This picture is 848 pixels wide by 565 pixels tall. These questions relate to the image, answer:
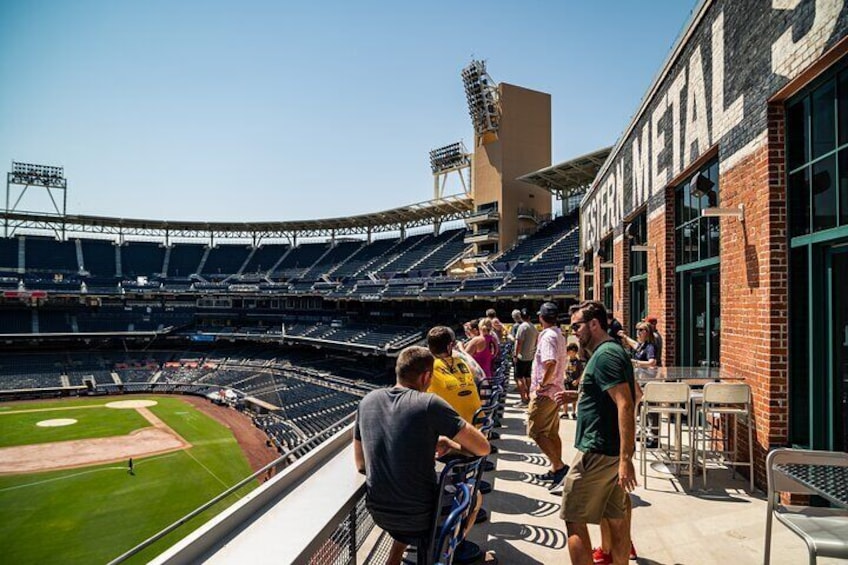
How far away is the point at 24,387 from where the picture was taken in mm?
38562

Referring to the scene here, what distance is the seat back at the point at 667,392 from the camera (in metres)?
5.37

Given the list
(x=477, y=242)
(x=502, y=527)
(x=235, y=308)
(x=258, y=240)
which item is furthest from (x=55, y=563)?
(x=258, y=240)

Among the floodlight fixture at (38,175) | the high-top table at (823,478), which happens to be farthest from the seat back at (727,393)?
the floodlight fixture at (38,175)

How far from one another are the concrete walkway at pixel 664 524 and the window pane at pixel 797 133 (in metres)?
3.49

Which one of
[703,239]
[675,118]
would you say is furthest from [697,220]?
[675,118]

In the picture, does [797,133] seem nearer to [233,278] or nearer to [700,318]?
[700,318]

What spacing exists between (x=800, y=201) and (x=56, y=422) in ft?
124

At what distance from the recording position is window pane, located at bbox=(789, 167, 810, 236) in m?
4.94

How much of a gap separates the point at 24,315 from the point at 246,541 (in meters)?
57.9

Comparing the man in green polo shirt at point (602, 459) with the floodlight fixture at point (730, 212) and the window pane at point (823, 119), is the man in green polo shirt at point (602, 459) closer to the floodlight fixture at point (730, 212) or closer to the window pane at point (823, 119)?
the window pane at point (823, 119)

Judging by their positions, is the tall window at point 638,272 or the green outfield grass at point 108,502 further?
the green outfield grass at point 108,502

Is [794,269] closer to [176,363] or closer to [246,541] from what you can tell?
[246,541]

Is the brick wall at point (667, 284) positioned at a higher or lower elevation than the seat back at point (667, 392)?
higher

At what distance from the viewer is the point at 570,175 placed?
34438mm
